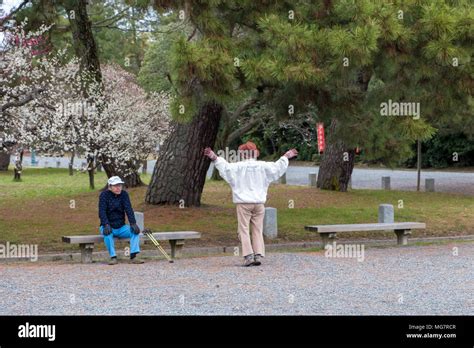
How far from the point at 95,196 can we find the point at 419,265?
11.8 meters

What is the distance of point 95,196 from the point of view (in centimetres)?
2173

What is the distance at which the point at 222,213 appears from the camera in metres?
17.5

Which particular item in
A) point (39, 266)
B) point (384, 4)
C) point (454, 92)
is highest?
point (384, 4)

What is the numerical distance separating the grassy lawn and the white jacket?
322 cm

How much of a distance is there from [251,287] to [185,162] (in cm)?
823

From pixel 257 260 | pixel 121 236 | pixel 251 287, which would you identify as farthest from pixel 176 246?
pixel 251 287

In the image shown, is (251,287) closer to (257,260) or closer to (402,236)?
(257,260)

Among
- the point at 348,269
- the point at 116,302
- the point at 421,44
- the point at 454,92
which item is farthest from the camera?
the point at 454,92

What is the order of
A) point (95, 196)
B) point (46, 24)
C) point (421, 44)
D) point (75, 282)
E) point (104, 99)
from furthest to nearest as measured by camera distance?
point (95, 196)
point (104, 99)
point (46, 24)
point (421, 44)
point (75, 282)

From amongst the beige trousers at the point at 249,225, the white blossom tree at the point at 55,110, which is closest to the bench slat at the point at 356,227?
the beige trousers at the point at 249,225

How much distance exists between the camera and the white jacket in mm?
11477

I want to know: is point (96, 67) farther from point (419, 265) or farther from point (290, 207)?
point (419, 265)

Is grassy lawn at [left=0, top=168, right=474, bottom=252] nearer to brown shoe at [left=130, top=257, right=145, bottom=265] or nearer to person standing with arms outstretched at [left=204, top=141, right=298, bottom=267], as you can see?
brown shoe at [left=130, top=257, right=145, bottom=265]

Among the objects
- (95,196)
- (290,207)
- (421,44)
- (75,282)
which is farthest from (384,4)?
(95,196)
